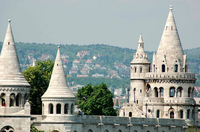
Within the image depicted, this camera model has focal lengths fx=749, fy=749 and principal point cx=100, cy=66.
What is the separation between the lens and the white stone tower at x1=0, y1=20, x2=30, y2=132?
8644cm

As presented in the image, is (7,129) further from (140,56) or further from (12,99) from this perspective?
(140,56)

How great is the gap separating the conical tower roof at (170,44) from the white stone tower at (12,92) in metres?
41.4

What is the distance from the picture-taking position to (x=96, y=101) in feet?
410

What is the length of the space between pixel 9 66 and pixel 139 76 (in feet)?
139

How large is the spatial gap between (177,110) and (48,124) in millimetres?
37076

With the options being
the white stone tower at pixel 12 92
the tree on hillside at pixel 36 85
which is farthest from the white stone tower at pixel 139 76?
the white stone tower at pixel 12 92

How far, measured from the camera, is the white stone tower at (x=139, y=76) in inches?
4975

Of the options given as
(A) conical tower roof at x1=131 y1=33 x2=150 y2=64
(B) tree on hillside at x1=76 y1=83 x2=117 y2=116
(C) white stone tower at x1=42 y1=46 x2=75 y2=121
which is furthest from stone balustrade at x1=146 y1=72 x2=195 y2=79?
(C) white stone tower at x1=42 y1=46 x2=75 y2=121

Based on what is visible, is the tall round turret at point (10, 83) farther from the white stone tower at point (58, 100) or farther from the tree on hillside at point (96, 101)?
the tree on hillside at point (96, 101)

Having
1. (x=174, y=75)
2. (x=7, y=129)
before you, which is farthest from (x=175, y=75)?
(x=7, y=129)

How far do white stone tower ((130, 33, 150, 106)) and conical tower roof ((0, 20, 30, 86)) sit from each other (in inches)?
1619

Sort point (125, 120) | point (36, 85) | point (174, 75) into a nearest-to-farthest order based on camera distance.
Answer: point (125, 120) < point (36, 85) < point (174, 75)

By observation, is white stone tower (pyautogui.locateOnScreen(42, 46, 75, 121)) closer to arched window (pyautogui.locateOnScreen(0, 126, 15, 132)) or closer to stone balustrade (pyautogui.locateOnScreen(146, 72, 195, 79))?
arched window (pyautogui.locateOnScreen(0, 126, 15, 132))

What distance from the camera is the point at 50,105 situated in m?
91.1
